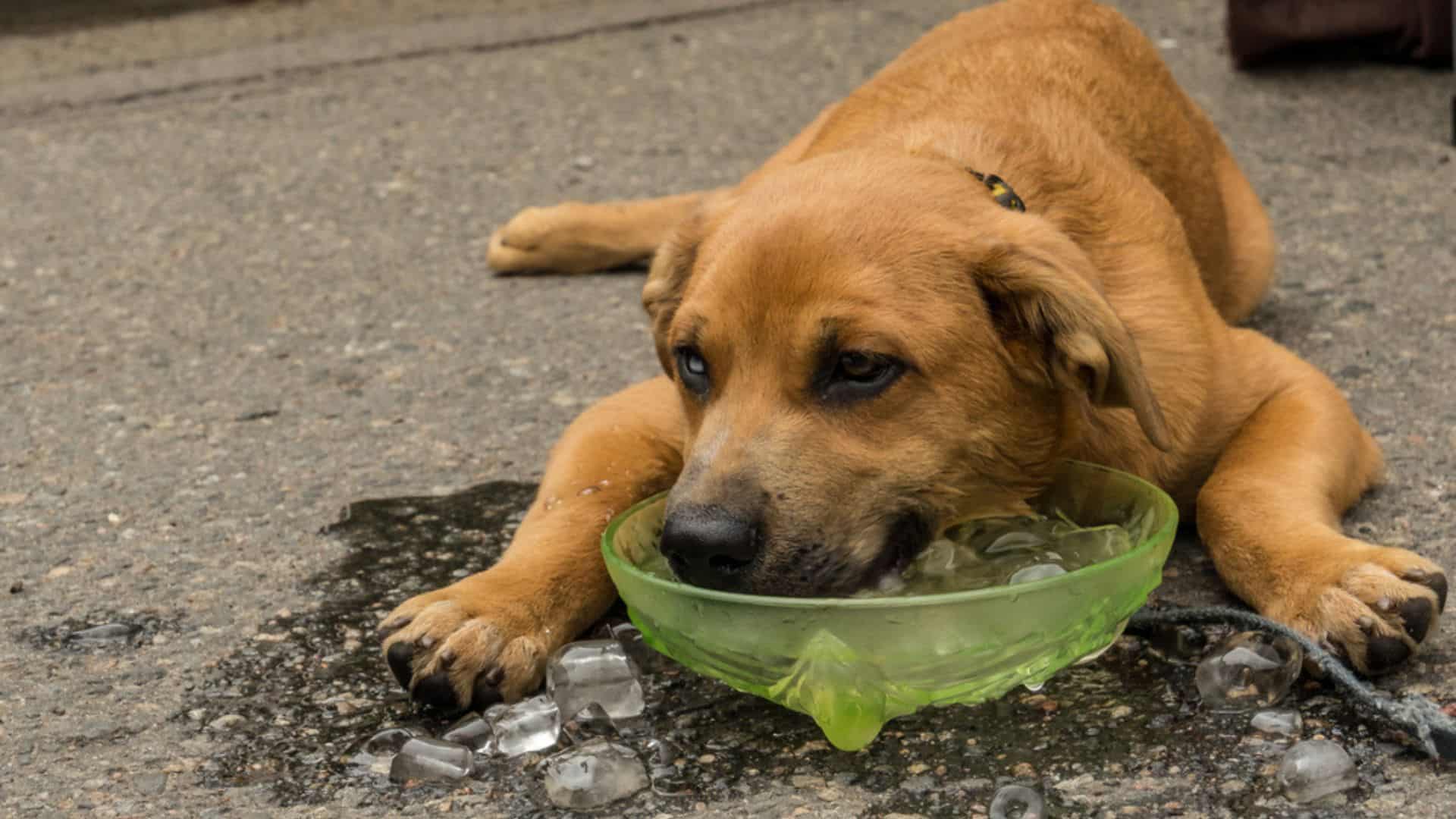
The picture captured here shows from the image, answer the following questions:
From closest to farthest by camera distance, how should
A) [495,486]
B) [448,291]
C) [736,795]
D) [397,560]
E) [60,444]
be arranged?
[736,795] → [397,560] → [495,486] → [60,444] → [448,291]

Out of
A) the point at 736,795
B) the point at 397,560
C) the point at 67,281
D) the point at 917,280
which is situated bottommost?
the point at 67,281

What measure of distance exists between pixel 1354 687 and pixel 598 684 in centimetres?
127

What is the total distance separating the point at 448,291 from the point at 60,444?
1.57 meters

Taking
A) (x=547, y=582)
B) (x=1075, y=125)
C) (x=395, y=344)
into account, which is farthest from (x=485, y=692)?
(x=395, y=344)

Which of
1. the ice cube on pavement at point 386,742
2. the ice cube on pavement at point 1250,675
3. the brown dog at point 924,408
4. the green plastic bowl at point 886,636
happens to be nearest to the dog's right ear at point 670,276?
the brown dog at point 924,408

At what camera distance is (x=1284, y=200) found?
6219 mm

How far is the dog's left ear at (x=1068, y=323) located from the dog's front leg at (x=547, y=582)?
91 centimetres

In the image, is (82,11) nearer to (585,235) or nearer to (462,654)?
(585,235)

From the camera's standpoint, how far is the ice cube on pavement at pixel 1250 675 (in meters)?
2.98

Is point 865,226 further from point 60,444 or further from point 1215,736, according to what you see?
point 60,444

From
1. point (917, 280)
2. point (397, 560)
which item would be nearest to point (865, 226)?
point (917, 280)

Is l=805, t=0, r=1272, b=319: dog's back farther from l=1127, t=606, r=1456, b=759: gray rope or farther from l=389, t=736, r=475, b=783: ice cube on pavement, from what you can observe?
l=389, t=736, r=475, b=783: ice cube on pavement

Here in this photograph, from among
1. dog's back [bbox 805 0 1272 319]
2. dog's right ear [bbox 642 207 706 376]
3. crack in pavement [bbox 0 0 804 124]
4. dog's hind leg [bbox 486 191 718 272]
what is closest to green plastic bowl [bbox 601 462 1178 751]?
dog's right ear [bbox 642 207 706 376]

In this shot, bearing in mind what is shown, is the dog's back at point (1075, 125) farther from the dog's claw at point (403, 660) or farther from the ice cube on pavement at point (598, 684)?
the dog's claw at point (403, 660)
